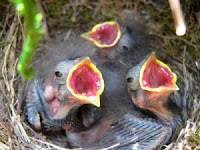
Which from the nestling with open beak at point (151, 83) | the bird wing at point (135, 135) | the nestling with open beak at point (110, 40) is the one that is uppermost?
the nestling with open beak at point (110, 40)

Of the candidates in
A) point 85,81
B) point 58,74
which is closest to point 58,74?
point 58,74

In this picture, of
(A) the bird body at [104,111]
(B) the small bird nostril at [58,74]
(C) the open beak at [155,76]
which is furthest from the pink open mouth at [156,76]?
(B) the small bird nostril at [58,74]

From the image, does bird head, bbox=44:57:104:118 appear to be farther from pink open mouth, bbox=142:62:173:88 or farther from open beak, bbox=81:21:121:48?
open beak, bbox=81:21:121:48

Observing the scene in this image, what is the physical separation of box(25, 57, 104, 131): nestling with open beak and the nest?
0.24ft

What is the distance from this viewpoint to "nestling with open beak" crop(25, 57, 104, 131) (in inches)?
67.4

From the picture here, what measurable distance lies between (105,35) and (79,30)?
10.3 inches

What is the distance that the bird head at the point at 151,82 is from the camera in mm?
1730

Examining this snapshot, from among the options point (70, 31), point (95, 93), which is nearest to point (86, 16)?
point (70, 31)

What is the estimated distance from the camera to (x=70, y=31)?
2291 mm

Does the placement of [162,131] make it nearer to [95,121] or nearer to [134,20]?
[95,121]

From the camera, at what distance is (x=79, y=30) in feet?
7.54

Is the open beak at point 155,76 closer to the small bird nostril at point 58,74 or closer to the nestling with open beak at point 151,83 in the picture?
the nestling with open beak at point 151,83

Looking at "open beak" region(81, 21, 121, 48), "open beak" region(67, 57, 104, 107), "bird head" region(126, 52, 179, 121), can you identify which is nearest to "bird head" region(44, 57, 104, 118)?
"open beak" region(67, 57, 104, 107)

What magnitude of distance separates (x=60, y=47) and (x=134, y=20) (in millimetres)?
386
